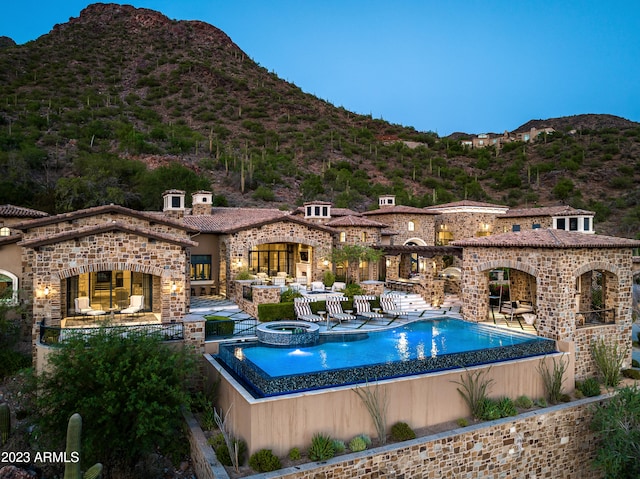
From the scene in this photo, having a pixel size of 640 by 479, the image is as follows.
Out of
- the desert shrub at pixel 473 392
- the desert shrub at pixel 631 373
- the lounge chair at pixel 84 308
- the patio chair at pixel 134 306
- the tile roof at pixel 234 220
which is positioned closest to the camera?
the desert shrub at pixel 473 392

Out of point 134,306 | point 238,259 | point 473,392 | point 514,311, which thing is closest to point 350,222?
point 238,259

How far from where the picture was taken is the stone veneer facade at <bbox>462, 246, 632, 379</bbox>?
48.3 ft

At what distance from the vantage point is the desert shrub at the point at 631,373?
622 inches

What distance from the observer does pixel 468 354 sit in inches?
468

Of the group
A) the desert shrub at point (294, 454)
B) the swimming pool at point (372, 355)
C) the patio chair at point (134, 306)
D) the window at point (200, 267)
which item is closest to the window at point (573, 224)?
the swimming pool at point (372, 355)

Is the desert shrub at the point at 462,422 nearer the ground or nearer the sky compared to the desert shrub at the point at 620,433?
nearer the sky

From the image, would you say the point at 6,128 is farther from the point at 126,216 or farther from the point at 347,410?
the point at 347,410

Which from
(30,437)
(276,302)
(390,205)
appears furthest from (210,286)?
(390,205)

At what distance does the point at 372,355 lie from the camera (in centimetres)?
1316

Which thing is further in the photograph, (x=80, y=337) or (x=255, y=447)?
(x=80, y=337)

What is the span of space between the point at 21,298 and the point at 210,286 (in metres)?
8.86

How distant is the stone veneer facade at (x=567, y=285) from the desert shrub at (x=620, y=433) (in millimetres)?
2437

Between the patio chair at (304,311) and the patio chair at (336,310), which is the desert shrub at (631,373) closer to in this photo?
the patio chair at (336,310)

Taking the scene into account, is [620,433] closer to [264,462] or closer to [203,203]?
[264,462]
